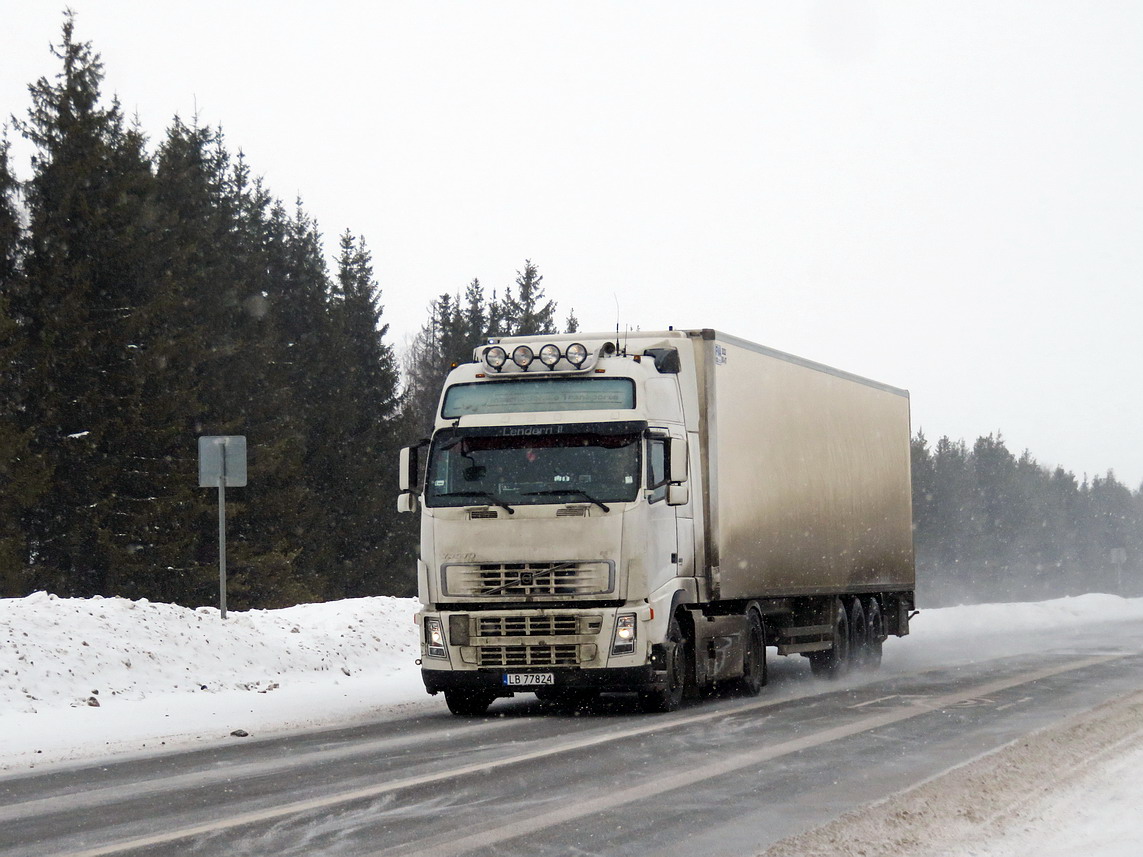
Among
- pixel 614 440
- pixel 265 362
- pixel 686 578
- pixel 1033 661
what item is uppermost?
pixel 265 362

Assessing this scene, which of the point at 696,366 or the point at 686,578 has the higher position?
the point at 696,366

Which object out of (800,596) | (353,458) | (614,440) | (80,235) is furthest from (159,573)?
(614,440)

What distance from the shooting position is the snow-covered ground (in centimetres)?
880

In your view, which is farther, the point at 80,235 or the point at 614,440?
the point at 80,235

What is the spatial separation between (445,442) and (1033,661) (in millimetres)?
12424

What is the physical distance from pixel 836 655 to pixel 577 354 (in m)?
7.33

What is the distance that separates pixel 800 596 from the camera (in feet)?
62.8

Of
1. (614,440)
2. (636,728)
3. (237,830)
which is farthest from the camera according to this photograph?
(614,440)

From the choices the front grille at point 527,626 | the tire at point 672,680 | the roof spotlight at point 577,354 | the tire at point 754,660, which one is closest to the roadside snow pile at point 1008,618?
the tire at point 754,660

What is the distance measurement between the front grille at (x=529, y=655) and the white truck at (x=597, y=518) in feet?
0.04

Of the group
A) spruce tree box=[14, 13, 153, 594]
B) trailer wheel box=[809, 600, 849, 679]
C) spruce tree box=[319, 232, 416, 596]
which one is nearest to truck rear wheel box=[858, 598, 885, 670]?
trailer wheel box=[809, 600, 849, 679]

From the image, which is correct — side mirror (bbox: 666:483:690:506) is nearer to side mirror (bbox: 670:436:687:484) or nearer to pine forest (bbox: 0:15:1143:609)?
side mirror (bbox: 670:436:687:484)

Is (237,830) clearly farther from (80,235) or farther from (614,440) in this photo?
(80,235)

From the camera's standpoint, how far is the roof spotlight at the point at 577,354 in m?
15.5
